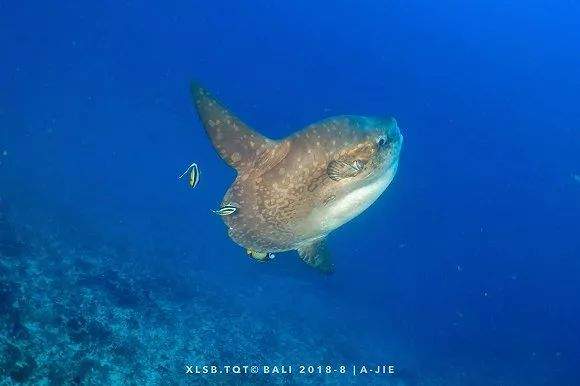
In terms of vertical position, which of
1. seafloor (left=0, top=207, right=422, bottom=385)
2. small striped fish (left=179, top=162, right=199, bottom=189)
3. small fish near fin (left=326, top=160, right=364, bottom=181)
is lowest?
seafloor (left=0, top=207, right=422, bottom=385)

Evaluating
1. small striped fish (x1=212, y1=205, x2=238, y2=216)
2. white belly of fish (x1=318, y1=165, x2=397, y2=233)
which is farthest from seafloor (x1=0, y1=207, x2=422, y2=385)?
white belly of fish (x1=318, y1=165, x2=397, y2=233)

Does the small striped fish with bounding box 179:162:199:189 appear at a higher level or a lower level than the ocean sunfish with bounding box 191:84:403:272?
higher

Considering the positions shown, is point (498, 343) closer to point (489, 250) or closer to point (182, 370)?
point (489, 250)

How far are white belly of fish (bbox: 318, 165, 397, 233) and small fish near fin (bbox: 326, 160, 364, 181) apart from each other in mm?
254

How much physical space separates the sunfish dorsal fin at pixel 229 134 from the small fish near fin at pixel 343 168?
0.70m

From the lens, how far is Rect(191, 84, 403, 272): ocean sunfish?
3.29 m

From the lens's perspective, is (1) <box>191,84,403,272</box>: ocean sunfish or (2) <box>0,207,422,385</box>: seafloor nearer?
(1) <box>191,84,403,272</box>: ocean sunfish

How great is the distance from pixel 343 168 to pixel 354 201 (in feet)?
1.41

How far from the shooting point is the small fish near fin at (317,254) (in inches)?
181

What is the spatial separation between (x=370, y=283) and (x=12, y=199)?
26102mm

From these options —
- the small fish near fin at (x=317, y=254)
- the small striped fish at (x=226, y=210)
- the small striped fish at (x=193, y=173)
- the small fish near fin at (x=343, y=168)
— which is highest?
the small striped fish at (x=193, y=173)

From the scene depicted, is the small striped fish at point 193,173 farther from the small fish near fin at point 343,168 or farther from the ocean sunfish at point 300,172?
the small fish near fin at point 343,168

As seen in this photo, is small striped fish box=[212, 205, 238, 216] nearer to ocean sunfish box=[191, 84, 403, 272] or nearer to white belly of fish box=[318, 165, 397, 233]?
ocean sunfish box=[191, 84, 403, 272]

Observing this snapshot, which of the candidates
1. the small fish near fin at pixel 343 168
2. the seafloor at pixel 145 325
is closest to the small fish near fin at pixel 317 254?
the small fish near fin at pixel 343 168
